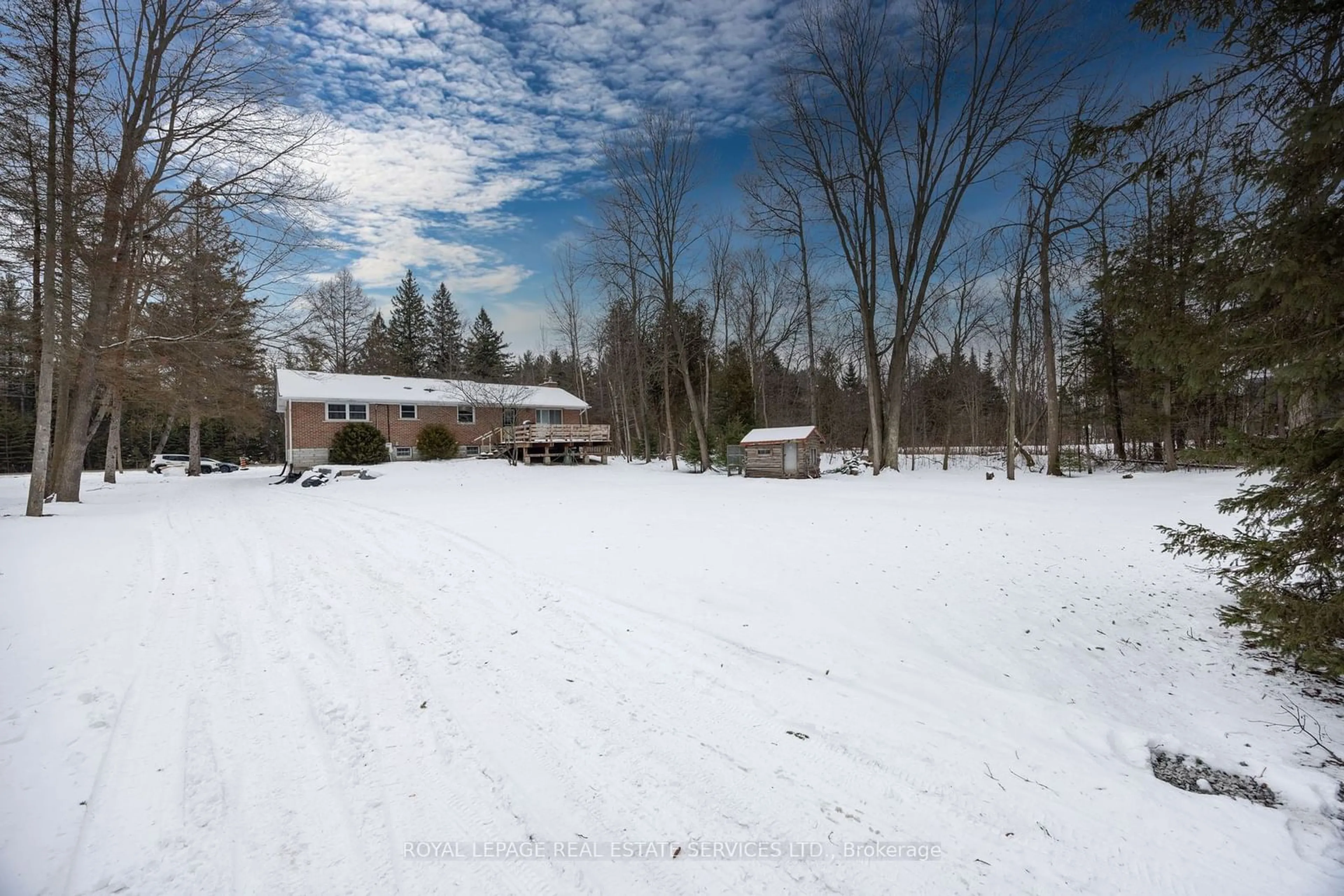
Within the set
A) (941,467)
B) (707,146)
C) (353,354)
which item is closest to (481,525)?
(707,146)

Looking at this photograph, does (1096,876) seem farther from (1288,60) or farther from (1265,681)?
(1288,60)

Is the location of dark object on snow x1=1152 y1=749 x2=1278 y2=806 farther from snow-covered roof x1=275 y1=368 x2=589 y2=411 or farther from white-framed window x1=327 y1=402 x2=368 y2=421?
white-framed window x1=327 y1=402 x2=368 y2=421

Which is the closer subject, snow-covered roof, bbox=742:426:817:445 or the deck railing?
snow-covered roof, bbox=742:426:817:445

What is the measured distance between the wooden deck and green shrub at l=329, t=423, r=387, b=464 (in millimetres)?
5332

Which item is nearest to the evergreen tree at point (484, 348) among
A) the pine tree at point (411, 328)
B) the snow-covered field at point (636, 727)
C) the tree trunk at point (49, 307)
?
the pine tree at point (411, 328)

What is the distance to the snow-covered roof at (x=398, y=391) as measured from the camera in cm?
2445

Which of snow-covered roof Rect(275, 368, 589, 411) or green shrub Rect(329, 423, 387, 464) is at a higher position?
snow-covered roof Rect(275, 368, 589, 411)

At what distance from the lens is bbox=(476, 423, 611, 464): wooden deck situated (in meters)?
24.1

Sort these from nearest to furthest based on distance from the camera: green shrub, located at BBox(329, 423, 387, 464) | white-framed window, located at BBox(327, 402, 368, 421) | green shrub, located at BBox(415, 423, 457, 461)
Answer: green shrub, located at BBox(329, 423, 387, 464), white-framed window, located at BBox(327, 402, 368, 421), green shrub, located at BBox(415, 423, 457, 461)

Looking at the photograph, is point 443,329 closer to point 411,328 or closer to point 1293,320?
point 411,328

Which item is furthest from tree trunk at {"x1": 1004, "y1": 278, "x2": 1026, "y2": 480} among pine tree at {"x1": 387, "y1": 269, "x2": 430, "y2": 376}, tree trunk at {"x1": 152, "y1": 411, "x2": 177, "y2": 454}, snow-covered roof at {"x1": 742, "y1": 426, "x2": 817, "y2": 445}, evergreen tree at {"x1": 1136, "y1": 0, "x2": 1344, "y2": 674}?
pine tree at {"x1": 387, "y1": 269, "x2": 430, "y2": 376}

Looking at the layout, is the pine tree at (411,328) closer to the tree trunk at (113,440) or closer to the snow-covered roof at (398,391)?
the snow-covered roof at (398,391)

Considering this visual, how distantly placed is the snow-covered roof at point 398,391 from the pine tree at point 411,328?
15268 millimetres

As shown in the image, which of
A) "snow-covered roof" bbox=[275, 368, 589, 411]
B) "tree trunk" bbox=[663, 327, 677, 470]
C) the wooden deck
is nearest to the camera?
"tree trunk" bbox=[663, 327, 677, 470]
